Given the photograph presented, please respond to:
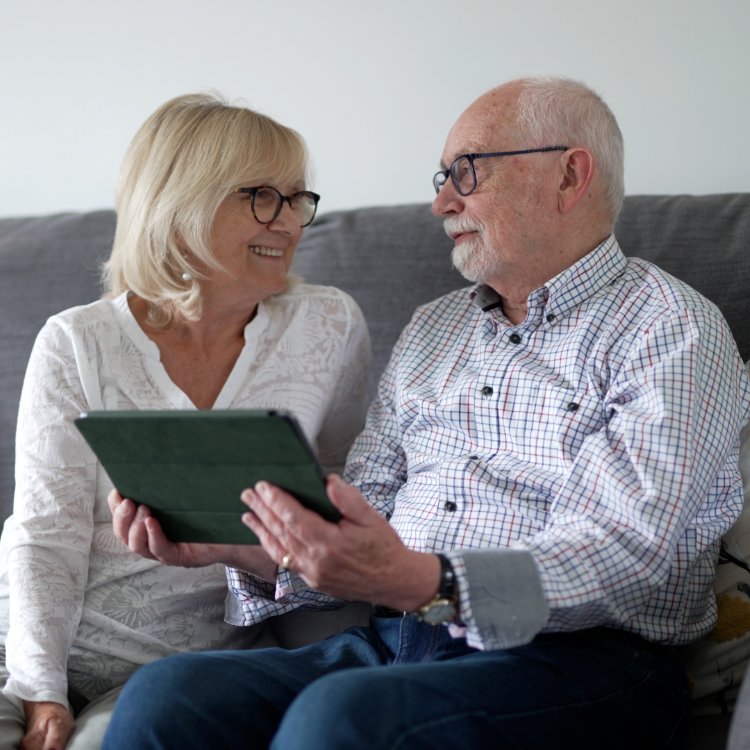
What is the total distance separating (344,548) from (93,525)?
25.8 inches

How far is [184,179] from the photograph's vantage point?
1.79 meters

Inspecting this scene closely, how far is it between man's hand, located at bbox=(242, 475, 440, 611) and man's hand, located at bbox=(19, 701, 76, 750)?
1.52ft

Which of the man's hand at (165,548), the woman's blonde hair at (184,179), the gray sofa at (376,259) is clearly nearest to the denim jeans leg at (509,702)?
the man's hand at (165,548)

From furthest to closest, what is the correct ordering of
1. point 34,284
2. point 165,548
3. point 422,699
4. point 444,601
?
point 34,284 < point 165,548 < point 444,601 < point 422,699

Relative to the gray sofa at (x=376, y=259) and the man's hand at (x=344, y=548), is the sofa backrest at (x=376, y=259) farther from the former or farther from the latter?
the man's hand at (x=344, y=548)

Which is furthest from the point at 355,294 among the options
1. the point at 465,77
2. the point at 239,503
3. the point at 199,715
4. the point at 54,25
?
the point at 54,25

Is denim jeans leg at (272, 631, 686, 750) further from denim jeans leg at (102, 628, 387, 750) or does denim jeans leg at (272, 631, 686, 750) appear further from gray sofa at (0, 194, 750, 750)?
gray sofa at (0, 194, 750, 750)

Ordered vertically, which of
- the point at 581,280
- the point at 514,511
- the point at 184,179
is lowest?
the point at 514,511

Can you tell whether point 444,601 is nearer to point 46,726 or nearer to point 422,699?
point 422,699

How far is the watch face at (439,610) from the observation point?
126cm

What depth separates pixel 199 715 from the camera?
1.26 metres

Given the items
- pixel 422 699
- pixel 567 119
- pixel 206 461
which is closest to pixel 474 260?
pixel 567 119

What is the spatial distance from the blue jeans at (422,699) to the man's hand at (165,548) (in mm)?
162

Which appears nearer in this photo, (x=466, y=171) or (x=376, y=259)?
(x=466, y=171)
